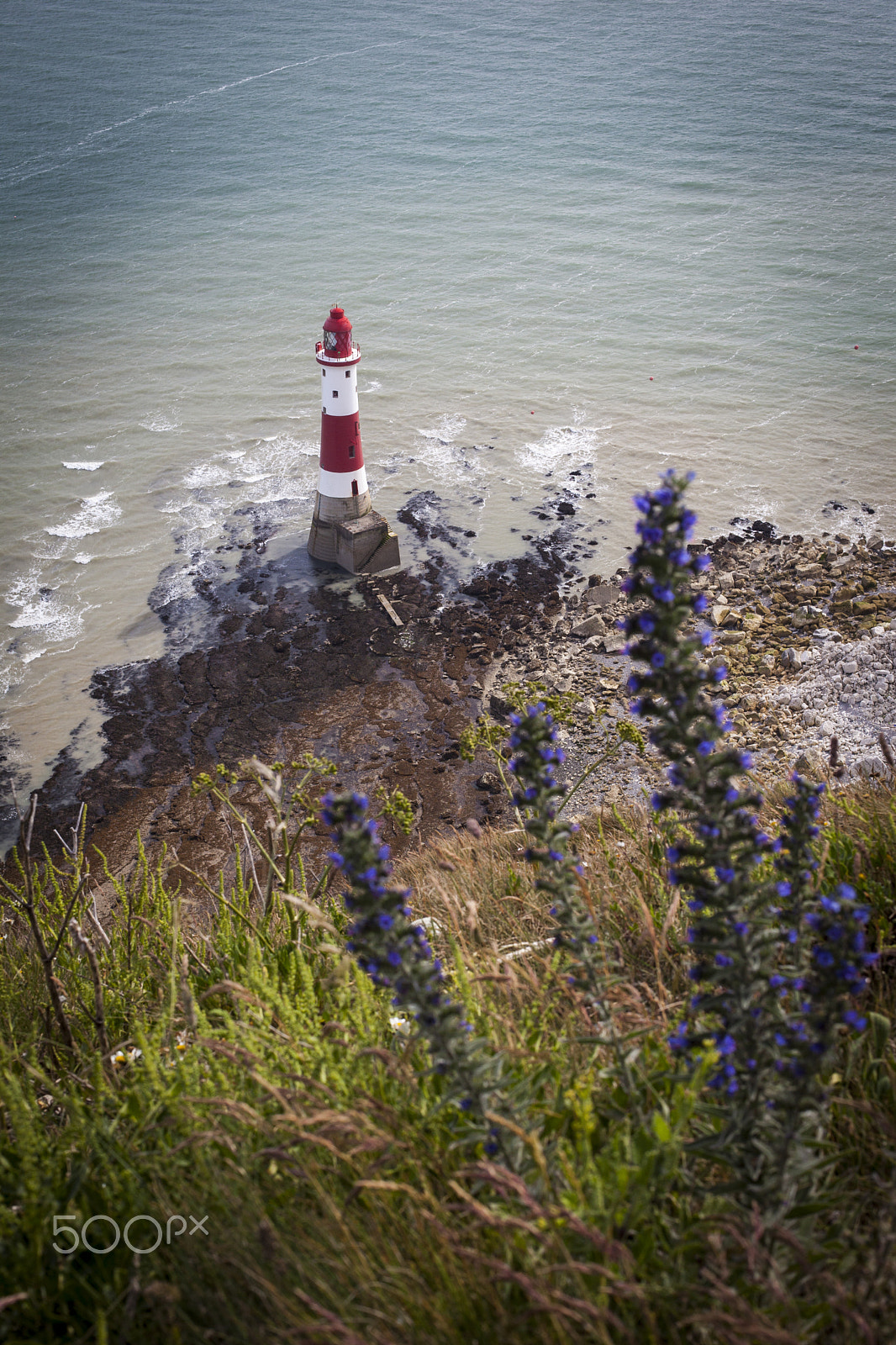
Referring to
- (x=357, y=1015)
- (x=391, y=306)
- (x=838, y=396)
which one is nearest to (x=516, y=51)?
(x=391, y=306)

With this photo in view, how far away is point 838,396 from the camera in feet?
77.6

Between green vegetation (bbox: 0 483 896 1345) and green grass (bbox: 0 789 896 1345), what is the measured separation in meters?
0.01

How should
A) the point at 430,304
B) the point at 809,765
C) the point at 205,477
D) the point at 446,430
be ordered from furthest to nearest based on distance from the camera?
the point at 430,304, the point at 446,430, the point at 205,477, the point at 809,765

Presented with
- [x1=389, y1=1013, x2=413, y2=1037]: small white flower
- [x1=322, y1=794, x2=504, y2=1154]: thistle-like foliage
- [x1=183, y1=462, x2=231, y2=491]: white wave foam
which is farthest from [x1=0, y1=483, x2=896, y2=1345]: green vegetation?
[x1=183, y1=462, x2=231, y2=491]: white wave foam

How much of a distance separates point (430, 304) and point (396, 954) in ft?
101

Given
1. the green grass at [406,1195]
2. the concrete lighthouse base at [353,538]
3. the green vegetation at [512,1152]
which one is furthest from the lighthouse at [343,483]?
the green vegetation at [512,1152]

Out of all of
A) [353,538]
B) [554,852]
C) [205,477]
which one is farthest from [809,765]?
[205,477]

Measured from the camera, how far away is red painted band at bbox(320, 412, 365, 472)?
15.6 metres

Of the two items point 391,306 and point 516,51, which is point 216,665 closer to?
point 391,306

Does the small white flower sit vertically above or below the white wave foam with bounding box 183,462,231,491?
above

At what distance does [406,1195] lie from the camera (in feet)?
8.26

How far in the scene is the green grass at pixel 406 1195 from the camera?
214 cm

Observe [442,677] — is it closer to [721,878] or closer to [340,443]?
[340,443]

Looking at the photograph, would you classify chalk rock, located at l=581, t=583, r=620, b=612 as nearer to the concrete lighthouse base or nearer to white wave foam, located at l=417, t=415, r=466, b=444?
the concrete lighthouse base
